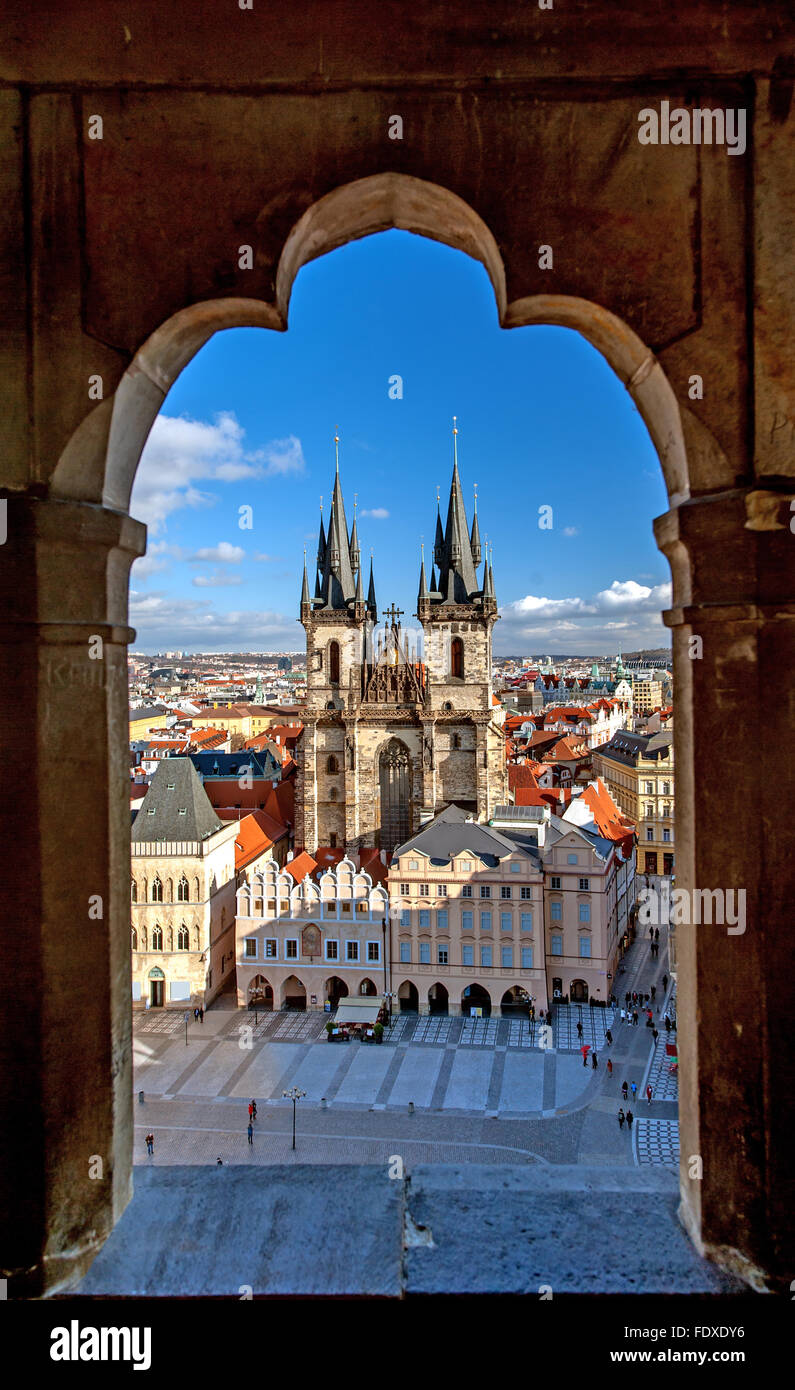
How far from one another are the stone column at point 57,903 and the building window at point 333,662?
1675 inches

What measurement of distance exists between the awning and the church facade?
13.7 metres

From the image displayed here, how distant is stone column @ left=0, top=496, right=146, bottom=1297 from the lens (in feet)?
7.75

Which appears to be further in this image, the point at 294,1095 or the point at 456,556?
the point at 456,556

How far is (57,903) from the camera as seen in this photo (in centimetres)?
241

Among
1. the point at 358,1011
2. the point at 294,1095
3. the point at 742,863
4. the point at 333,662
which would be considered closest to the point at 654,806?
the point at 333,662

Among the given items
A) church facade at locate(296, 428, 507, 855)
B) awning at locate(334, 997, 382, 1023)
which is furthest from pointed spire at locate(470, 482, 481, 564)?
awning at locate(334, 997, 382, 1023)

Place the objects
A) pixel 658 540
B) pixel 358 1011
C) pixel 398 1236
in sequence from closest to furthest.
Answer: pixel 398 1236 → pixel 658 540 → pixel 358 1011

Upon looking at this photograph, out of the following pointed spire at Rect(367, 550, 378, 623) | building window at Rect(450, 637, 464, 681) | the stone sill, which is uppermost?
pointed spire at Rect(367, 550, 378, 623)

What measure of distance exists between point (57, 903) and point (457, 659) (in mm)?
41580

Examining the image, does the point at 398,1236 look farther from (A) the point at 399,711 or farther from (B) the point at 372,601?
(B) the point at 372,601

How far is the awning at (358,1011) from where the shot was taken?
28.8 m

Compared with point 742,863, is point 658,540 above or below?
above

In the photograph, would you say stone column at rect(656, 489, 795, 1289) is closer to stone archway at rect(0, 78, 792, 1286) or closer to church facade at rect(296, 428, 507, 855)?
stone archway at rect(0, 78, 792, 1286)
